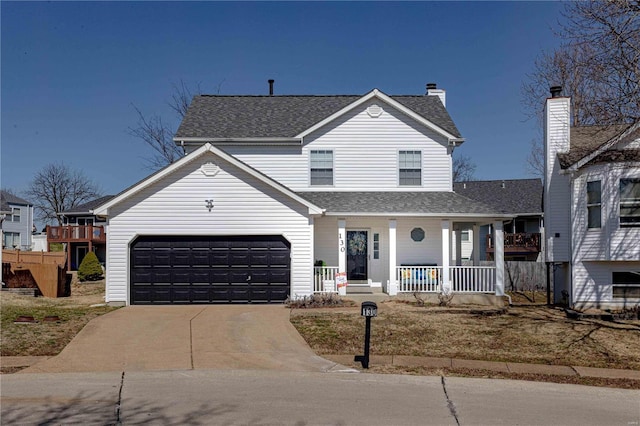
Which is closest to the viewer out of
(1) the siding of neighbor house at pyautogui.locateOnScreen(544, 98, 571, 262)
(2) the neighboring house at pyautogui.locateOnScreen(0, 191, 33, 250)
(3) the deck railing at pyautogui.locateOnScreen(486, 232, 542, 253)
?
(1) the siding of neighbor house at pyautogui.locateOnScreen(544, 98, 571, 262)

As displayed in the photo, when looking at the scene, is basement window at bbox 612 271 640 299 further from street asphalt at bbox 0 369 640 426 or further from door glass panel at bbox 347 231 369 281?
street asphalt at bbox 0 369 640 426

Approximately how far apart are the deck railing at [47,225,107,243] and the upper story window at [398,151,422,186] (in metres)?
29.6

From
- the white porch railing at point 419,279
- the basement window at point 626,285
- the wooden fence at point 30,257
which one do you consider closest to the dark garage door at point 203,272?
the white porch railing at point 419,279

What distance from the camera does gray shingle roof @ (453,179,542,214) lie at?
40250 mm

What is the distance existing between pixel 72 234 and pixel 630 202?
38.7 m

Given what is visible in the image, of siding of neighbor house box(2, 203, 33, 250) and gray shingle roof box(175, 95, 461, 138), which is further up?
gray shingle roof box(175, 95, 461, 138)

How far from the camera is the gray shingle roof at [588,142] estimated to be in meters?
17.6

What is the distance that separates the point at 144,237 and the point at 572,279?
1417 cm

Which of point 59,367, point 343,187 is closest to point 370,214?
point 343,187

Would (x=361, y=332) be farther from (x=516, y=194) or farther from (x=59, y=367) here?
(x=516, y=194)

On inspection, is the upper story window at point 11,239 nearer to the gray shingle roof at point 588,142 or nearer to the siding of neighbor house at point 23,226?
the siding of neighbor house at point 23,226

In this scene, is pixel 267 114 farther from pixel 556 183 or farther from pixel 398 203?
pixel 556 183

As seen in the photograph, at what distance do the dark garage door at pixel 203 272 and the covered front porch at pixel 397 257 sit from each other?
1.81m

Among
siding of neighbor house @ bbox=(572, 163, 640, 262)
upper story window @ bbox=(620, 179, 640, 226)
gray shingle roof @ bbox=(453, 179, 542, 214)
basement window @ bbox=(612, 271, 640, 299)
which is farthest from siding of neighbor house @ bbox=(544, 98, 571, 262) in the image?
gray shingle roof @ bbox=(453, 179, 542, 214)
